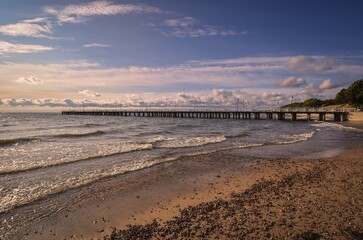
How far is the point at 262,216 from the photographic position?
6.58 m

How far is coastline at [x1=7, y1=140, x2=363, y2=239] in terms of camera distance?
6.17 meters

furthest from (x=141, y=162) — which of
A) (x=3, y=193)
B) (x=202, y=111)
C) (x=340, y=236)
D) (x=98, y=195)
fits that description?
(x=202, y=111)

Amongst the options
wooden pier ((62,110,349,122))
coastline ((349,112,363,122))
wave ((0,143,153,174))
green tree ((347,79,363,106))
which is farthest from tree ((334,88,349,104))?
wave ((0,143,153,174))

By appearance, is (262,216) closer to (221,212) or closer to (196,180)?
(221,212)

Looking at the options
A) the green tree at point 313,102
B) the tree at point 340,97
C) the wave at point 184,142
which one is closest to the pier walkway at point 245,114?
the tree at point 340,97

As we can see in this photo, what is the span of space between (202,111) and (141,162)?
6712cm

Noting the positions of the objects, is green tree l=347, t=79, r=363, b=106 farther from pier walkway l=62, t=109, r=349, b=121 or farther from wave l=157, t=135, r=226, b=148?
wave l=157, t=135, r=226, b=148

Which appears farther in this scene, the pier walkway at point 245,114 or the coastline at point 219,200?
the pier walkway at point 245,114

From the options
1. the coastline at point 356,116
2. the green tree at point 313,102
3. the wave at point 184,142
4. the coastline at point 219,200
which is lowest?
the coastline at point 219,200

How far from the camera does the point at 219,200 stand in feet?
26.3

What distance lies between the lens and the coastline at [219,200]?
617cm

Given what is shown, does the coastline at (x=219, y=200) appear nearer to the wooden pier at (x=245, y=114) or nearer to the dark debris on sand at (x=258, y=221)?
the dark debris on sand at (x=258, y=221)

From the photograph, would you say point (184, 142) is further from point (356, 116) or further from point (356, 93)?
point (356, 93)

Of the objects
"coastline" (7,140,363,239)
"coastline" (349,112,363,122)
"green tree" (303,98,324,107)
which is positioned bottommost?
"coastline" (7,140,363,239)
